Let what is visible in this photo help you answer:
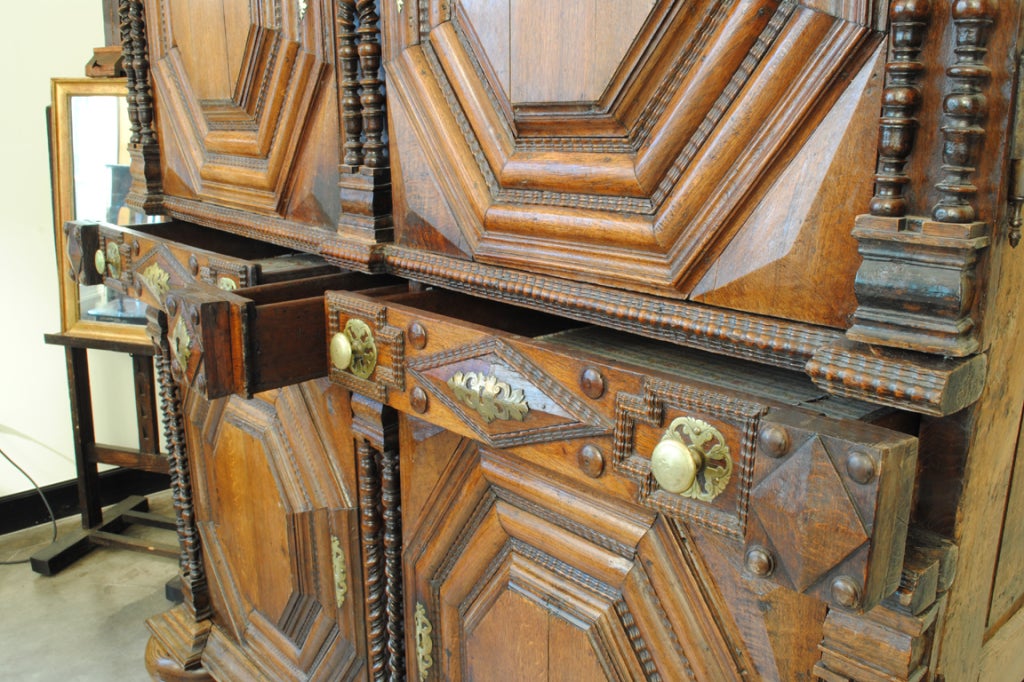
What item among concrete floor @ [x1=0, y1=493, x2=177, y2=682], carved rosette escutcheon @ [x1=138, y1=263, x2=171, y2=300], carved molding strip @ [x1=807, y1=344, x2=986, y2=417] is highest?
carved molding strip @ [x1=807, y1=344, x2=986, y2=417]

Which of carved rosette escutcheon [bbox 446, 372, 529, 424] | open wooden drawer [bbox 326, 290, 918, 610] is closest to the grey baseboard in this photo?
open wooden drawer [bbox 326, 290, 918, 610]

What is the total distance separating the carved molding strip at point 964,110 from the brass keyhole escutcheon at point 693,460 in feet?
0.76

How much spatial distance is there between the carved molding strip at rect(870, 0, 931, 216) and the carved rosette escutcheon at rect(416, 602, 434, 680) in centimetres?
84

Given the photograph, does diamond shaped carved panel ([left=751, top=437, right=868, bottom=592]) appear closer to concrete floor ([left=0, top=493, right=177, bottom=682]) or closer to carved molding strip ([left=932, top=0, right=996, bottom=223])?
carved molding strip ([left=932, top=0, right=996, bottom=223])

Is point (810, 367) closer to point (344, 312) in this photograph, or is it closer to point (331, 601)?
point (344, 312)

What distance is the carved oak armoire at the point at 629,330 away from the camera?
608mm

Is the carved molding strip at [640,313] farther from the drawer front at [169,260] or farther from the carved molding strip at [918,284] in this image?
the drawer front at [169,260]

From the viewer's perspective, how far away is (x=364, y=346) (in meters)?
1.07

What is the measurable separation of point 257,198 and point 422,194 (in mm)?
457

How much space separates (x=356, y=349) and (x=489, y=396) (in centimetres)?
26

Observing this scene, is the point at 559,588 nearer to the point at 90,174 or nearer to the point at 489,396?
the point at 489,396

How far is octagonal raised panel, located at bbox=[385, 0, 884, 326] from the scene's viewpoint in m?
0.67

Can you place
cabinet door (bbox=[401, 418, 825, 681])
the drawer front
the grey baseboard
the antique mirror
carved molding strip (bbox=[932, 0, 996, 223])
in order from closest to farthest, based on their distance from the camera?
carved molding strip (bbox=[932, 0, 996, 223]), cabinet door (bbox=[401, 418, 825, 681]), the drawer front, the antique mirror, the grey baseboard

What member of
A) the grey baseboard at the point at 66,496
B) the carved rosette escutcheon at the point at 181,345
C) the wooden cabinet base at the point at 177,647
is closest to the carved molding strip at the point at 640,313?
the carved rosette escutcheon at the point at 181,345
